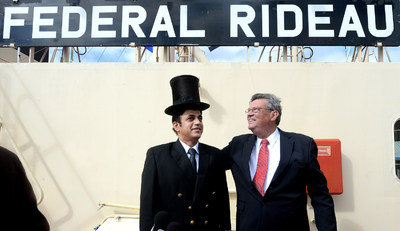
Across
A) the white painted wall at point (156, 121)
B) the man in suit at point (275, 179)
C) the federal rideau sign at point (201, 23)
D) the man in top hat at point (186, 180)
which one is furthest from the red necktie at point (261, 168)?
the federal rideau sign at point (201, 23)

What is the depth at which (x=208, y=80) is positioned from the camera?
3.79 metres

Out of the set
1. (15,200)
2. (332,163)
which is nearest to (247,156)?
(332,163)

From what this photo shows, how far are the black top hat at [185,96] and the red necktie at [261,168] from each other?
60cm

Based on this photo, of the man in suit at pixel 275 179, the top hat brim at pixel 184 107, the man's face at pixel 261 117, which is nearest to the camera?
the man in suit at pixel 275 179

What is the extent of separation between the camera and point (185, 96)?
2.43 m

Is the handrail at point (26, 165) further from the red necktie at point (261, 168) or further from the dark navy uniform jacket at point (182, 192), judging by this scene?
the red necktie at point (261, 168)

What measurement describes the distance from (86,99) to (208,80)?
1.61 meters

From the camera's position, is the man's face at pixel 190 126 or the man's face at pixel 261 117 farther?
the man's face at pixel 261 117

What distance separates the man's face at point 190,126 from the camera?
90.4 inches

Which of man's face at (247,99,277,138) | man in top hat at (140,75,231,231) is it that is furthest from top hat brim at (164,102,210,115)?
man's face at (247,99,277,138)

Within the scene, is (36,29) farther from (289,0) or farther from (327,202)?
(327,202)

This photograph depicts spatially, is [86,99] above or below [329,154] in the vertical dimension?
above

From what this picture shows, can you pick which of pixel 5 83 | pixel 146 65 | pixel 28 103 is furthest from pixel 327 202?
pixel 5 83

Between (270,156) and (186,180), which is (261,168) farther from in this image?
(186,180)
